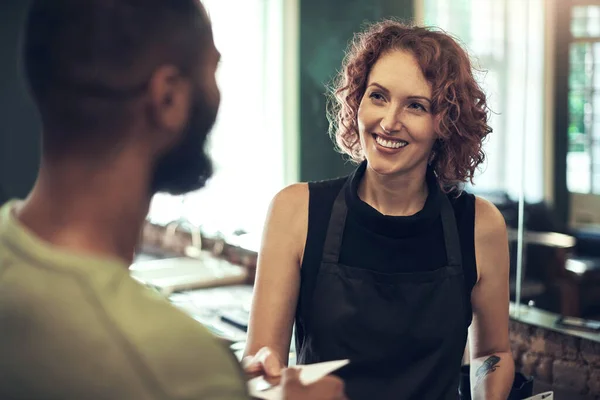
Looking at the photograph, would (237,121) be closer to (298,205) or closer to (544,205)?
(544,205)

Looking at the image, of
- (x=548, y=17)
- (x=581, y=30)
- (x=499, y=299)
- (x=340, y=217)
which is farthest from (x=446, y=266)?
(x=581, y=30)

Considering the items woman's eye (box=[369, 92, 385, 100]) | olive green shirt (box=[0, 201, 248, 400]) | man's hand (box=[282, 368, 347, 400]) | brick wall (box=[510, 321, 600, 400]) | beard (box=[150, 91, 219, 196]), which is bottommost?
brick wall (box=[510, 321, 600, 400])

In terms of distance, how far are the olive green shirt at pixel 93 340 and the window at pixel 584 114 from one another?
3.22 metres

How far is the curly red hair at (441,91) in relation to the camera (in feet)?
5.09

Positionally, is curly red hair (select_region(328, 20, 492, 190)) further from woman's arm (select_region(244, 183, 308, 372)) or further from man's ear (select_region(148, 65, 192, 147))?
man's ear (select_region(148, 65, 192, 147))

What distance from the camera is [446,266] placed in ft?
5.17

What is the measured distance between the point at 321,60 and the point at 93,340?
349 cm

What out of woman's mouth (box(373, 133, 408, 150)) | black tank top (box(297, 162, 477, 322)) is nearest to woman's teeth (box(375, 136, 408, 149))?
woman's mouth (box(373, 133, 408, 150))

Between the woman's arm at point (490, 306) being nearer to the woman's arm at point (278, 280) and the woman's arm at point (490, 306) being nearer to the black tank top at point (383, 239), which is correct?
the black tank top at point (383, 239)

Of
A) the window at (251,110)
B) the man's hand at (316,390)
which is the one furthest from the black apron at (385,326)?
the window at (251,110)

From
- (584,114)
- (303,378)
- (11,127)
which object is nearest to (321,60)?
(584,114)

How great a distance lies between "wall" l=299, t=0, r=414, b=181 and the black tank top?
80.5 inches

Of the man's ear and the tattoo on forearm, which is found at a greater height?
the man's ear

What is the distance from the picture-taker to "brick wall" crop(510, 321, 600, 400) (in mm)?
1764
